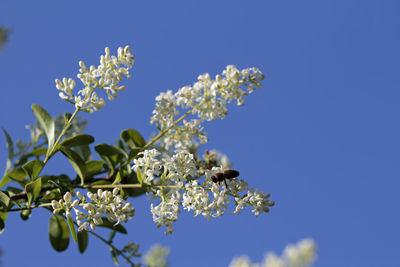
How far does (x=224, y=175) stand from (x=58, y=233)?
2.64ft

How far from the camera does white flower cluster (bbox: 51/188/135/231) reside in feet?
4.82

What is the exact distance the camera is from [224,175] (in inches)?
64.3

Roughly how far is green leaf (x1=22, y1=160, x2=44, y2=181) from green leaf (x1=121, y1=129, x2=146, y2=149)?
0.41 m

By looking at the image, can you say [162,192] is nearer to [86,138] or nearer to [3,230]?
[86,138]

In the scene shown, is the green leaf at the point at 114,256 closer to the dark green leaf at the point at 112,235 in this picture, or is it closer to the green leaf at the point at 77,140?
the dark green leaf at the point at 112,235

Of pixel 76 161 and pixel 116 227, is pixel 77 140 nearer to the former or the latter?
pixel 76 161

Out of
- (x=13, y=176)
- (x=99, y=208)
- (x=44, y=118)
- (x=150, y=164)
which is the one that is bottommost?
(x=99, y=208)

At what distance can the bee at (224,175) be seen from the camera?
5.34 feet

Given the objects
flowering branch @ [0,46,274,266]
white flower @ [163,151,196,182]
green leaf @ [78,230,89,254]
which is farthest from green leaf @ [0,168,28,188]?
white flower @ [163,151,196,182]

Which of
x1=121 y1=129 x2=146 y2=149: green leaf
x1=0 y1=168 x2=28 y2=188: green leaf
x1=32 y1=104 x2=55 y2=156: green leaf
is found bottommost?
x1=0 y1=168 x2=28 y2=188: green leaf

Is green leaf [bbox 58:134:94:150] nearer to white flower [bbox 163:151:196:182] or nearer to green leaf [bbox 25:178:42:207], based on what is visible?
green leaf [bbox 25:178:42:207]

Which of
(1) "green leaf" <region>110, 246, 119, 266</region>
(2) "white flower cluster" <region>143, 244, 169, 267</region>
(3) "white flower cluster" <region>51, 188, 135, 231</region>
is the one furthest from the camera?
(2) "white flower cluster" <region>143, 244, 169, 267</region>

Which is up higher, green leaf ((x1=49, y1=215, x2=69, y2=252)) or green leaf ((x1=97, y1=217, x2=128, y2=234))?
green leaf ((x1=97, y1=217, x2=128, y2=234))

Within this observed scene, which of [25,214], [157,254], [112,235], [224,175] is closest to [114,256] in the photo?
[112,235]
